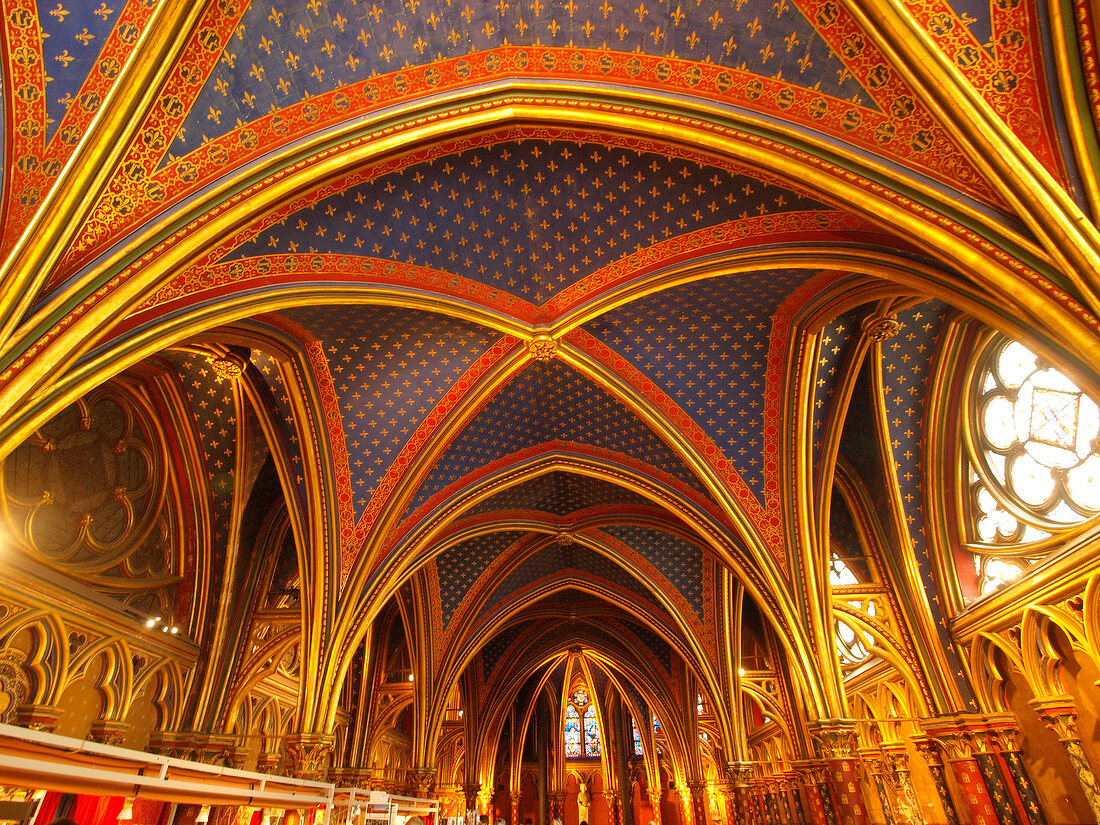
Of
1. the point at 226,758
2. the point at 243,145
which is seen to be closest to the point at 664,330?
the point at 243,145

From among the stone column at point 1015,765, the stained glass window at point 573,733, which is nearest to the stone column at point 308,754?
the stone column at point 1015,765

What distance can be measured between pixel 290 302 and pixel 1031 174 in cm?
763

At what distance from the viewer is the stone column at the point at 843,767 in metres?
9.27

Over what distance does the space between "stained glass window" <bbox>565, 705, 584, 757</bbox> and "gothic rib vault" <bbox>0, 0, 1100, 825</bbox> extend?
1877cm

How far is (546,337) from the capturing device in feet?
31.8

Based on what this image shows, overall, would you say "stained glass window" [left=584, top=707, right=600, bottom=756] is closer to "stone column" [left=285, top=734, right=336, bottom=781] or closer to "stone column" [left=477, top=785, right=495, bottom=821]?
"stone column" [left=477, top=785, right=495, bottom=821]

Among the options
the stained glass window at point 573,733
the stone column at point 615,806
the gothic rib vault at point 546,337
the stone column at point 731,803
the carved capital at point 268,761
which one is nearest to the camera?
the gothic rib vault at point 546,337

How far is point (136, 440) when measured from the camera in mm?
10203

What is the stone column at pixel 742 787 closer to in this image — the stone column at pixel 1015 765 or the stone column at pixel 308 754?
the stone column at pixel 1015 765

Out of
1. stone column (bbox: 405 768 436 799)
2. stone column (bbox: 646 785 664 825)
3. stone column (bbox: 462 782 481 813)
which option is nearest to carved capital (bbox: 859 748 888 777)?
stone column (bbox: 405 768 436 799)

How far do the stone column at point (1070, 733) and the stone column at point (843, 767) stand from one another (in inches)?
105

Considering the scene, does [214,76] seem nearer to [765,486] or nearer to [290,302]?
[290,302]

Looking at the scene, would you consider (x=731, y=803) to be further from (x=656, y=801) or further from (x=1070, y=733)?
(x=1070, y=733)

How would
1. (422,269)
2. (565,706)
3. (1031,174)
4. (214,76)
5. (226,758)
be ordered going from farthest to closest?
(565,706) < (226,758) < (422,269) < (214,76) < (1031,174)
